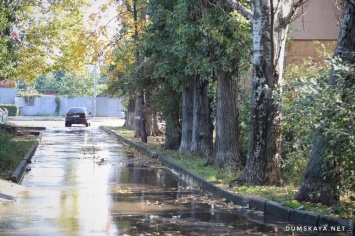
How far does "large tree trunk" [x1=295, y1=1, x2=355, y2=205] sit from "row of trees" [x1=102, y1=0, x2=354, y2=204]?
0.02 m

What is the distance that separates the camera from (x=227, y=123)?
18.6m

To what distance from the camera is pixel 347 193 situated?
39.4 feet

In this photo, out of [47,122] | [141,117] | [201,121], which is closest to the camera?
[201,121]

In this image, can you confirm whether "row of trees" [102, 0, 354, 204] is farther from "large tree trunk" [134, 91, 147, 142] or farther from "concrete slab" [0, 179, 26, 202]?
"concrete slab" [0, 179, 26, 202]

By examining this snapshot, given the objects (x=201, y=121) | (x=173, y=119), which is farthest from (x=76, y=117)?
(x=201, y=121)

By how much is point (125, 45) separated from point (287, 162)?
845 inches

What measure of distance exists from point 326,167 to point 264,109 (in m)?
3.61

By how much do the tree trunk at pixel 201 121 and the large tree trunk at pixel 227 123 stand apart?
354 centimetres

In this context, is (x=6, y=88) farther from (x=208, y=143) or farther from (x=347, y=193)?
(x=347, y=193)

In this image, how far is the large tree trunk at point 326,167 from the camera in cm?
1162

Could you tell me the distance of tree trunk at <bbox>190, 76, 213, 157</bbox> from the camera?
73.8ft

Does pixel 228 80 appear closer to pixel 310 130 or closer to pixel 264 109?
pixel 264 109

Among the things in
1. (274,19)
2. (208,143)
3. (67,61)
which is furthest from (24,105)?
(274,19)

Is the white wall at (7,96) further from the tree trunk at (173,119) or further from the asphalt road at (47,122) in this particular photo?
the tree trunk at (173,119)
